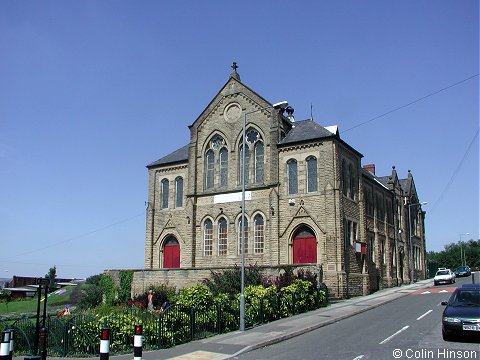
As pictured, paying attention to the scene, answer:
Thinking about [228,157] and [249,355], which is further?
[228,157]

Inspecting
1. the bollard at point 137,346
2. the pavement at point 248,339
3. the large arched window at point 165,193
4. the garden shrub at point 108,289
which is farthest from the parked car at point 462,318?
the large arched window at point 165,193

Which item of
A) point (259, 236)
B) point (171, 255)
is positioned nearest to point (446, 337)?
point (259, 236)

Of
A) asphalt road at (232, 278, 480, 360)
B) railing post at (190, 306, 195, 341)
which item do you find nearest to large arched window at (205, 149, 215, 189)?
asphalt road at (232, 278, 480, 360)

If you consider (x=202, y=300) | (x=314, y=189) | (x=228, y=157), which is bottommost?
(x=202, y=300)

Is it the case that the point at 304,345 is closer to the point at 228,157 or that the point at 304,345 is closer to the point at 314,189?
the point at 314,189

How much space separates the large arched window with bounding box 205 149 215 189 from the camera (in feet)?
120

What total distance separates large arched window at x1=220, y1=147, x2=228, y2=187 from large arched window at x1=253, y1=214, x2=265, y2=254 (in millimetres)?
3975

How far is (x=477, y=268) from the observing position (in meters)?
96.5

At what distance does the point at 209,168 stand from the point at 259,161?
4.30m

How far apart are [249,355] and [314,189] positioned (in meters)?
19.7

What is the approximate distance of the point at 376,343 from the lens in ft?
45.2

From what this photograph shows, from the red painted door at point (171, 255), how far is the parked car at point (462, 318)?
997 inches

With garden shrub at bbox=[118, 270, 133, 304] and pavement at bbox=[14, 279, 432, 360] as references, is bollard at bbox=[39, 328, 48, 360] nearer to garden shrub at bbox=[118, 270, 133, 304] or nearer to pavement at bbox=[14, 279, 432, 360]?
pavement at bbox=[14, 279, 432, 360]

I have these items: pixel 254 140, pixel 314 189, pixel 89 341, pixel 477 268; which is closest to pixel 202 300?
pixel 89 341
